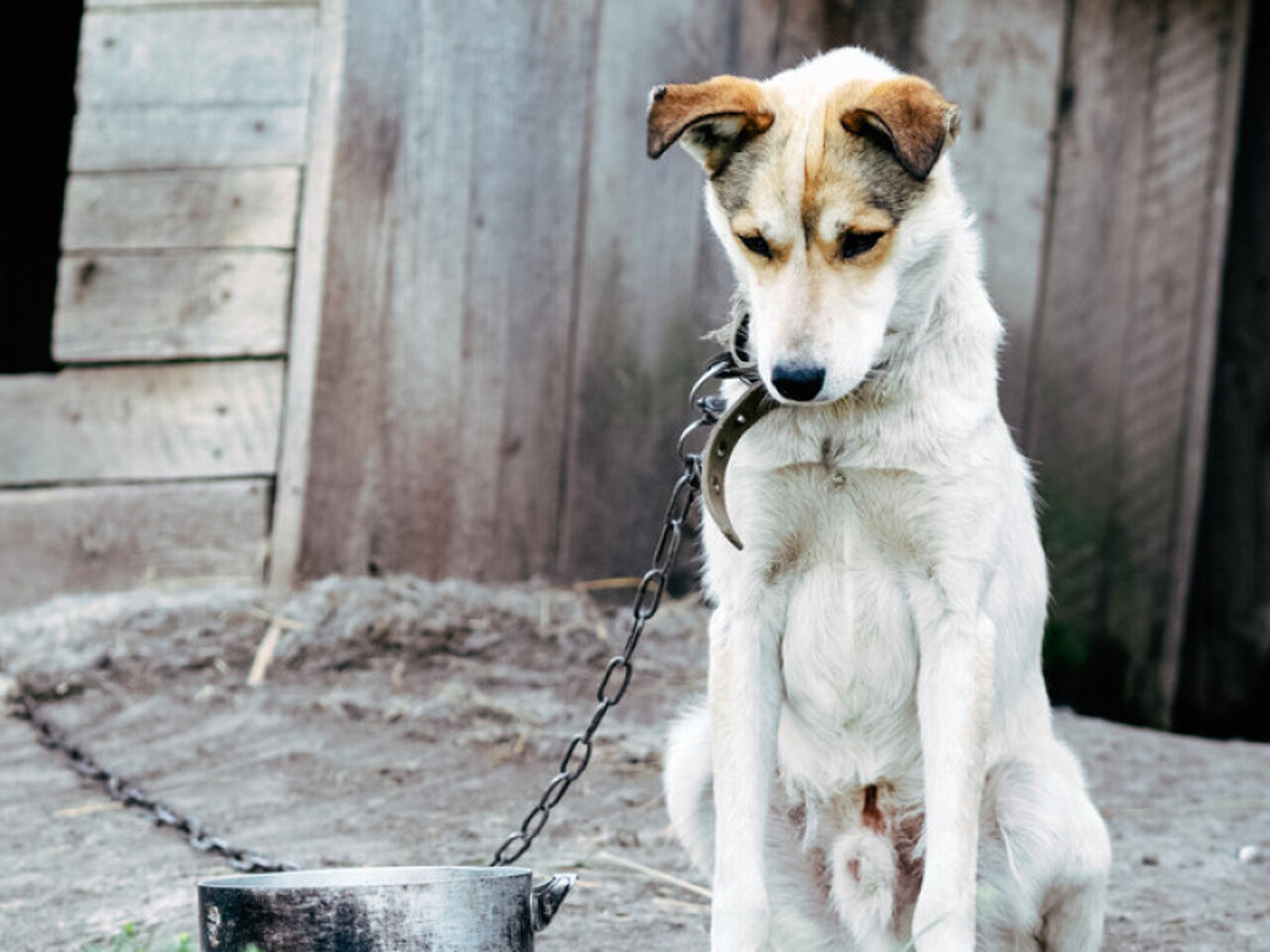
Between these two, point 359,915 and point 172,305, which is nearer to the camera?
point 359,915

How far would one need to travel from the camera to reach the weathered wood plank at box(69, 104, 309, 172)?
512 centimetres

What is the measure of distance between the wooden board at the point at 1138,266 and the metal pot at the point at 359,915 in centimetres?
354

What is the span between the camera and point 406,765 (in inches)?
169

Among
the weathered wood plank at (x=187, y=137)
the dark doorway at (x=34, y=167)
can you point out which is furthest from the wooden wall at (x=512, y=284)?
the dark doorway at (x=34, y=167)

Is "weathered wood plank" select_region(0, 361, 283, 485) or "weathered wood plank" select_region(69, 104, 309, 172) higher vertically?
"weathered wood plank" select_region(69, 104, 309, 172)

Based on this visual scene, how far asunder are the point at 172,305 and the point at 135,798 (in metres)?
2.21

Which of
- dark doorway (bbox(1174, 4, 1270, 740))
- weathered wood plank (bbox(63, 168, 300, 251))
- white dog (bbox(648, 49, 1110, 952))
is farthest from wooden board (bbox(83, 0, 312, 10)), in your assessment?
dark doorway (bbox(1174, 4, 1270, 740))

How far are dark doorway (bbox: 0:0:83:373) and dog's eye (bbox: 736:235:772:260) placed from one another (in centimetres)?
583

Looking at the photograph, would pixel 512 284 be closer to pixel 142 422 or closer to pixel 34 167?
pixel 142 422

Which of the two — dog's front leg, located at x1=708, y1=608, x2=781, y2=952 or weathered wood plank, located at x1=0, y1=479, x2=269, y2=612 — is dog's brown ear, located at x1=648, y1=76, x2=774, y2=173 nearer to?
dog's front leg, located at x1=708, y1=608, x2=781, y2=952

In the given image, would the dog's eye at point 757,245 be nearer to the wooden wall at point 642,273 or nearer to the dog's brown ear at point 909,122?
the dog's brown ear at point 909,122

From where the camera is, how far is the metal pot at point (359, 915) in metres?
2.30

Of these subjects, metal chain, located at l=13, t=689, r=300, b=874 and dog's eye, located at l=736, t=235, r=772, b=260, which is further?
metal chain, located at l=13, t=689, r=300, b=874

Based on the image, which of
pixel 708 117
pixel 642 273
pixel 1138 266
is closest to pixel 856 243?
pixel 708 117
